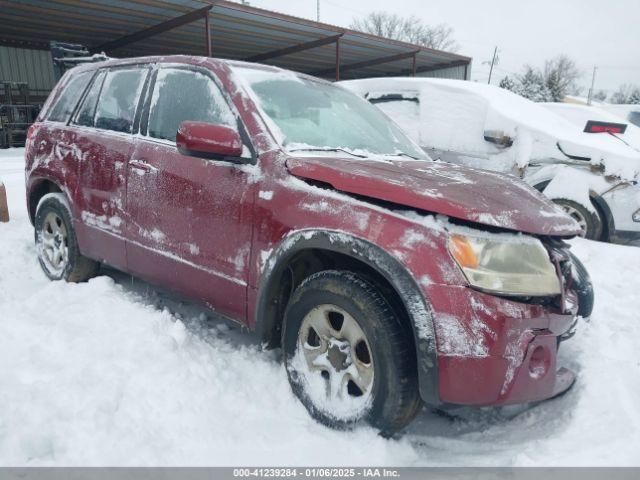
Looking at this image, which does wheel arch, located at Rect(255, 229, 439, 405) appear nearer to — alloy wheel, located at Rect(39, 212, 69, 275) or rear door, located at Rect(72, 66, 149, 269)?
rear door, located at Rect(72, 66, 149, 269)

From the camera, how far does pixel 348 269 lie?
2314 mm

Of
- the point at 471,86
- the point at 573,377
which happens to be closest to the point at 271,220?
the point at 573,377

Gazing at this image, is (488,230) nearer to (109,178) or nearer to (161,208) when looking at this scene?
(161,208)

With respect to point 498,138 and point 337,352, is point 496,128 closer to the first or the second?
point 498,138

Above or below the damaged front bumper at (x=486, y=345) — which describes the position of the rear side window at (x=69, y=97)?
above

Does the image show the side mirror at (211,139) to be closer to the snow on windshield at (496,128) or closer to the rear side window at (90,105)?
the rear side window at (90,105)

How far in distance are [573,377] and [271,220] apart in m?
1.60

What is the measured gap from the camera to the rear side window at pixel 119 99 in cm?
332

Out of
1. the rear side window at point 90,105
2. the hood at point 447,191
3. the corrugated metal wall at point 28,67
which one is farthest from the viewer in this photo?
the corrugated metal wall at point 28,67

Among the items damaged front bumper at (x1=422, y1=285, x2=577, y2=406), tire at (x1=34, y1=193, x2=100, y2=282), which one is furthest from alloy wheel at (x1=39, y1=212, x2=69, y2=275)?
damaged front bumper at (x1=422, y1=285, x2=577, y2=406)

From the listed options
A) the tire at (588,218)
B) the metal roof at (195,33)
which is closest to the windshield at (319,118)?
the tire at (588,218)

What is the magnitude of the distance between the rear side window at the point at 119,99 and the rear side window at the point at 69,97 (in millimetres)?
339

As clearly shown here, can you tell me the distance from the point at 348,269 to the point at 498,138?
13.0ft

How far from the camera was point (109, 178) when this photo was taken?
10.9 feet
